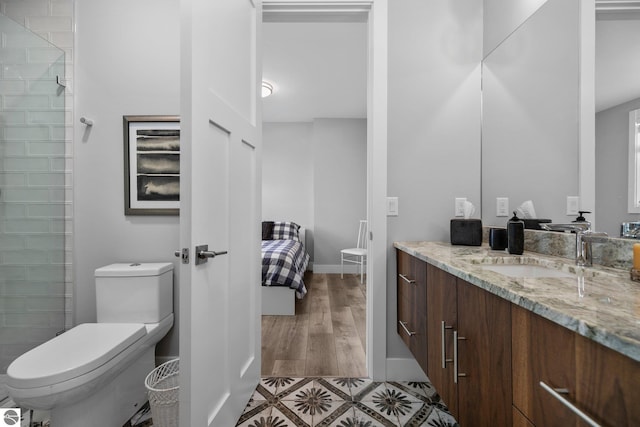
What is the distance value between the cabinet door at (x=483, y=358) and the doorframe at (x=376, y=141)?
820mm

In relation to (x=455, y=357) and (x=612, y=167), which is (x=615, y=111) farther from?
(x=455, y=357)

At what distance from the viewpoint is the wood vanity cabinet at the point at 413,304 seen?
1401mm

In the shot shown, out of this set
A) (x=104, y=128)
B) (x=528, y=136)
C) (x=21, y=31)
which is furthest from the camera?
(x=104, y=128)

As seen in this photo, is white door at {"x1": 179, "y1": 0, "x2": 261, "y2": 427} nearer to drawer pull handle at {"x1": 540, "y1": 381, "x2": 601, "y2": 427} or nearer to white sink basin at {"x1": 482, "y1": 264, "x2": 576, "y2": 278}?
drawer pull handle at {"x1": 540, "y1": 381, "x2": 601, "y2": 427}

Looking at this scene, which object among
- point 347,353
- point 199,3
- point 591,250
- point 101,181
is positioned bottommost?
point 347,353

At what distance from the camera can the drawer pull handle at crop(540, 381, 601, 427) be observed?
0.49 meters

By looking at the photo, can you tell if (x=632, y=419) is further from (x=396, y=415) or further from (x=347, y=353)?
(x=347, y=353)

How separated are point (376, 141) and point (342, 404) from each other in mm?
1543

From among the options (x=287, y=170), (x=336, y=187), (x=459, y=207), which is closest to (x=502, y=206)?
(x=459, y=207)

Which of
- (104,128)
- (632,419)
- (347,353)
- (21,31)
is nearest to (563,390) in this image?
(632,419)

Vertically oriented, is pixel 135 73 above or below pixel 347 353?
above

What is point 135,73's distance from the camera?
189cm

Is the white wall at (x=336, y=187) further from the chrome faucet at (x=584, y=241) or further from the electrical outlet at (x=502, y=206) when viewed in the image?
the chrome faucet at (x=584, y=241)

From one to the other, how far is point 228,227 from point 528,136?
1.62m
